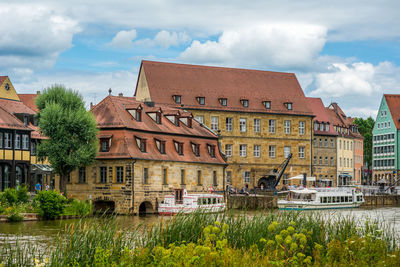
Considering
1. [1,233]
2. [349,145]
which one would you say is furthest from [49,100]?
[349,145]

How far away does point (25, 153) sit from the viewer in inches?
2347

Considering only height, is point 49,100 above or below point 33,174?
above

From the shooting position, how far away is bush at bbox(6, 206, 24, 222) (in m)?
45.9

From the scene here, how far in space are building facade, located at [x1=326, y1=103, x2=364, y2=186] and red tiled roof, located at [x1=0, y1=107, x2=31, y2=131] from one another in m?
59.8

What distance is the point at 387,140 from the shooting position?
123312 mm

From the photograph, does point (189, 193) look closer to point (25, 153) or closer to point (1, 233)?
point (25, 153)

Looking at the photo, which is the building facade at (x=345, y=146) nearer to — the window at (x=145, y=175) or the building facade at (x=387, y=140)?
the building facade at (x=387, y=140)

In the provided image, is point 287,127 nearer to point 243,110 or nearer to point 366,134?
point 243,110

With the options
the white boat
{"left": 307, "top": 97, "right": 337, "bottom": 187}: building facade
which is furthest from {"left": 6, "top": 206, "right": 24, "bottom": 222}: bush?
{"left": 307, "top": 97, "right": 337, "bottom": 187}: building facade

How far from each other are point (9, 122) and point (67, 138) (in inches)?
212

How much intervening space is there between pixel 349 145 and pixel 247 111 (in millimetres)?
35409

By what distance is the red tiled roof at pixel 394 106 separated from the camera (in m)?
120

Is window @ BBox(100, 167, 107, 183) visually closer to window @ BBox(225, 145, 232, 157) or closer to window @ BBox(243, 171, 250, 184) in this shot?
window @ BBox(225, 145, 232, 157)

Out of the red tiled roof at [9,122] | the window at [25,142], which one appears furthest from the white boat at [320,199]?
the red tiled roof at [9,122]
